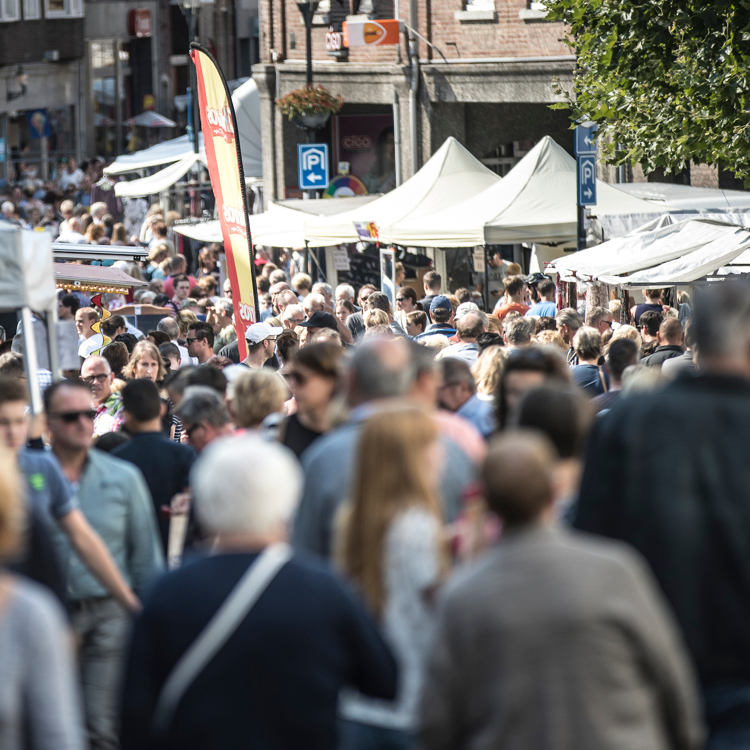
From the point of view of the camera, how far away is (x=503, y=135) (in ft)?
89.8

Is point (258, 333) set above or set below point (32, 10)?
below

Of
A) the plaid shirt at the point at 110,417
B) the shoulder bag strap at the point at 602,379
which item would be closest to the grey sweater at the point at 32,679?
the plaid shirt at the point at 110,417

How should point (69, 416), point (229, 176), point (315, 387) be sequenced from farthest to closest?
point (229, 176)
point (69, 416)
point (315, 387)

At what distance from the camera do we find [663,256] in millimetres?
13344

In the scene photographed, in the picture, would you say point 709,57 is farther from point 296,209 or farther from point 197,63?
point 296,209

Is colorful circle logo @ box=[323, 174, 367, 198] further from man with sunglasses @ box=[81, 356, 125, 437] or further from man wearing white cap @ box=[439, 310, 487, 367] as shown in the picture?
man with sunglasses @ box=[81, 356, 125, 437]

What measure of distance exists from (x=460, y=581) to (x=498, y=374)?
433 cm

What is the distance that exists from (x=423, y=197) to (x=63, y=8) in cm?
3395

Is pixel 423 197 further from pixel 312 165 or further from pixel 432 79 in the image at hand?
pixel 432 79

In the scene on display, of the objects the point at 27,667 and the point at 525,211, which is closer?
the point at 27,667

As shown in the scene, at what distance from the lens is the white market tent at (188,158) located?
30125 mm

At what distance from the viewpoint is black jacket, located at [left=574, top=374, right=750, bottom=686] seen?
13.0ft

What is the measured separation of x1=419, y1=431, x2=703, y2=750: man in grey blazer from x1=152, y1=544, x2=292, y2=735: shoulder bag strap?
0.46 metres

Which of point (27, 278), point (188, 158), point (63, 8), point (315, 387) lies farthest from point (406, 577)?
point (63, 8)
